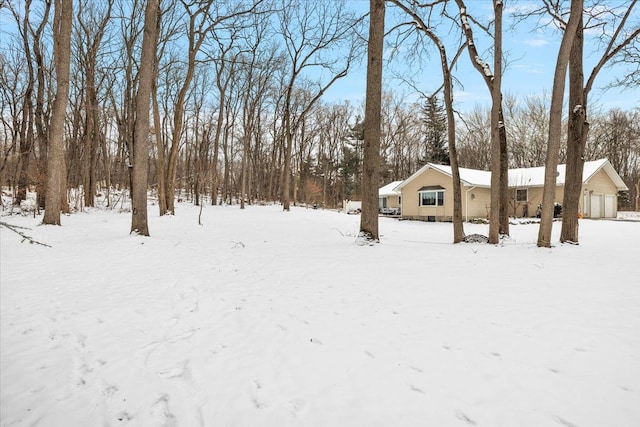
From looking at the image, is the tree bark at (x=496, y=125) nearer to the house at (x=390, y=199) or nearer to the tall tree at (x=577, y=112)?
the tall tree at (x=577, y=112)

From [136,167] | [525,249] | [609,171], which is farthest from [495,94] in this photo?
[609,171]

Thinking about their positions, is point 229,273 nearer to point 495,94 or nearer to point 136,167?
point 136,167

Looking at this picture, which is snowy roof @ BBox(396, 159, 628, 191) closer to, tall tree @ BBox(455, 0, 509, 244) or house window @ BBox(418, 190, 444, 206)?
house window @ BBox(418, 190, 444, 206)

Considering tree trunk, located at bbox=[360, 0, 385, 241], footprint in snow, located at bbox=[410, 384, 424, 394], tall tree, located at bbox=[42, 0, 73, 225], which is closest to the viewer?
footprint in snow, located at bbox=[410, 384, 424, 394]

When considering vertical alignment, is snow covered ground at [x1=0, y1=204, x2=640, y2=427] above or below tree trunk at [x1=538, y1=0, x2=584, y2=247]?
below

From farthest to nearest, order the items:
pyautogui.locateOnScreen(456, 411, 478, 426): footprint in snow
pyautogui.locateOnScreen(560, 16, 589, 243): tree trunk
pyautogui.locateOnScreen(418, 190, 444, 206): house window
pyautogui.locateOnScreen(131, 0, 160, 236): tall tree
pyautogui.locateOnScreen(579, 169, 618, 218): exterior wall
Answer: pyautogui.locateOnScreen(418, 190, 444, 206): house window < pyautogui.locateOnScreen(579, 169, 618, 218): exterior wall < pyautogui.locateOnScreen(131, 0, 160, 236): tall tree < pyautogui.locateOnScreen(560, 16, 589, 243): tree trunk < pyautogui.locateOnScreen(456, 411, 478, 426): footprint in snow

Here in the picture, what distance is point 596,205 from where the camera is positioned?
24.2 metres

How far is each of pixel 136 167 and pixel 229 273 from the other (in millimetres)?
5139

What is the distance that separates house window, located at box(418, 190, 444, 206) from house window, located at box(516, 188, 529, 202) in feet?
18.7

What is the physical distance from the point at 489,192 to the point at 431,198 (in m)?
4.05

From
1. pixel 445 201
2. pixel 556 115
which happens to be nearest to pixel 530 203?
pixel 445 201

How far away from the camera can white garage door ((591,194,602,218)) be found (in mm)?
23875

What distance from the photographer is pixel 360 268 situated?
5.50m

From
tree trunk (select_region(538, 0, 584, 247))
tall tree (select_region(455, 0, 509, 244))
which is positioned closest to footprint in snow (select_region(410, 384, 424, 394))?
tree trunk (select_region(538, 0, 584, 247))
